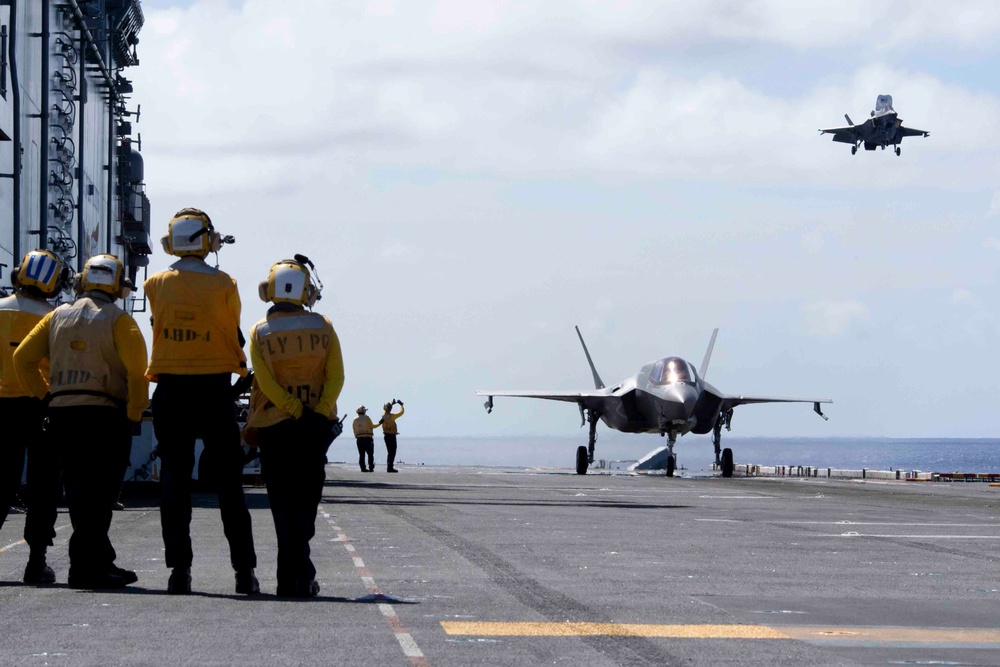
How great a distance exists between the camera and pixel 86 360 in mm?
8953

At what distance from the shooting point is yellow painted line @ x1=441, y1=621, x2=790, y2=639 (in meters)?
6.78

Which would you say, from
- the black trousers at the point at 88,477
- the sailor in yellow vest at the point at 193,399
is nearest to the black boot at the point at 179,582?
the sailor in yellow vest at the point at 193,399

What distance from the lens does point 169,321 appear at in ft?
28.1

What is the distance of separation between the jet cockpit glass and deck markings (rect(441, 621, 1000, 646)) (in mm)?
31121

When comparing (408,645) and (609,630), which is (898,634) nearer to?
(609,630)

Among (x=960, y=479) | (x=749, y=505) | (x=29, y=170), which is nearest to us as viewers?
(x=749, y=505)

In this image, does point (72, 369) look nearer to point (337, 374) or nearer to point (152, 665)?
point (337, 374)

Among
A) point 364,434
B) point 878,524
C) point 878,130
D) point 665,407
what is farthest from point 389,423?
point 878,130

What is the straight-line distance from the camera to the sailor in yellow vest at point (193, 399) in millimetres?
8469

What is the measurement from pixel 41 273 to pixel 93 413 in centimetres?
161

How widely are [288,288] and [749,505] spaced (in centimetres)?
1373

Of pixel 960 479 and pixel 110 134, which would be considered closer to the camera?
pixel 960 479

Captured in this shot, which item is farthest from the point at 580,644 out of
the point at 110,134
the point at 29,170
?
the point at 110,134

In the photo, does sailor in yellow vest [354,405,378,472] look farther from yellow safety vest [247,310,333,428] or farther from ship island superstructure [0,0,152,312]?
yellow safety vest [247,310,333,428]
